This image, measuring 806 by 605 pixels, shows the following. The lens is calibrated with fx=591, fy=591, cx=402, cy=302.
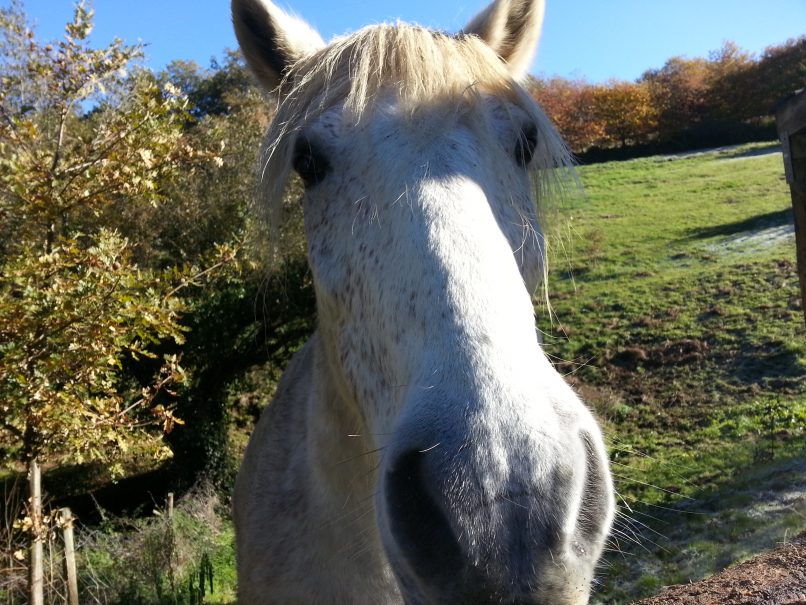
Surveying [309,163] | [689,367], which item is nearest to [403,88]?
[309,163]

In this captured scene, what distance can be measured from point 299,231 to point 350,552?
1093cm

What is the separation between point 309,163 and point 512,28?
1367 millimetres

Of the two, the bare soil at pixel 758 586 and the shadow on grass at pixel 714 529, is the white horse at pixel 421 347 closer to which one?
the bare soil at pixel 758 586

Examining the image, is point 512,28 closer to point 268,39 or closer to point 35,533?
point 268,39

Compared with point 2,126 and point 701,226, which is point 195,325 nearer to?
point 2,126

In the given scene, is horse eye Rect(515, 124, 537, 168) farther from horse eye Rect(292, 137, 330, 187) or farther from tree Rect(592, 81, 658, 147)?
tree Rect(592, 81, 658, 147)

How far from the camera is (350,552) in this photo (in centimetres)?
262

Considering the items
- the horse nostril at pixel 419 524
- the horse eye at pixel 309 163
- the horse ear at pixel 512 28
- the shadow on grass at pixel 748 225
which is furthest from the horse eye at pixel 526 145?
the shadow on grass at pixel 748 225

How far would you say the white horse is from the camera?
128 cm

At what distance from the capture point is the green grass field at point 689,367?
19.1 ft

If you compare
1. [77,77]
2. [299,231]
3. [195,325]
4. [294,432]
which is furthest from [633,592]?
[195,325]

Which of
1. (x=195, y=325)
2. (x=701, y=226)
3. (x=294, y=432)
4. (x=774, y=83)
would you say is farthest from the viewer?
(x=774, y=83)

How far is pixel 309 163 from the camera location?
2.35 m

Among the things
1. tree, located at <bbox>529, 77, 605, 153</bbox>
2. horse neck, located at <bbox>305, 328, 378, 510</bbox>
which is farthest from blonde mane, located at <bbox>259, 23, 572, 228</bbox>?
tree, located at <bbox>529, 77, 605, 153</bbox>
